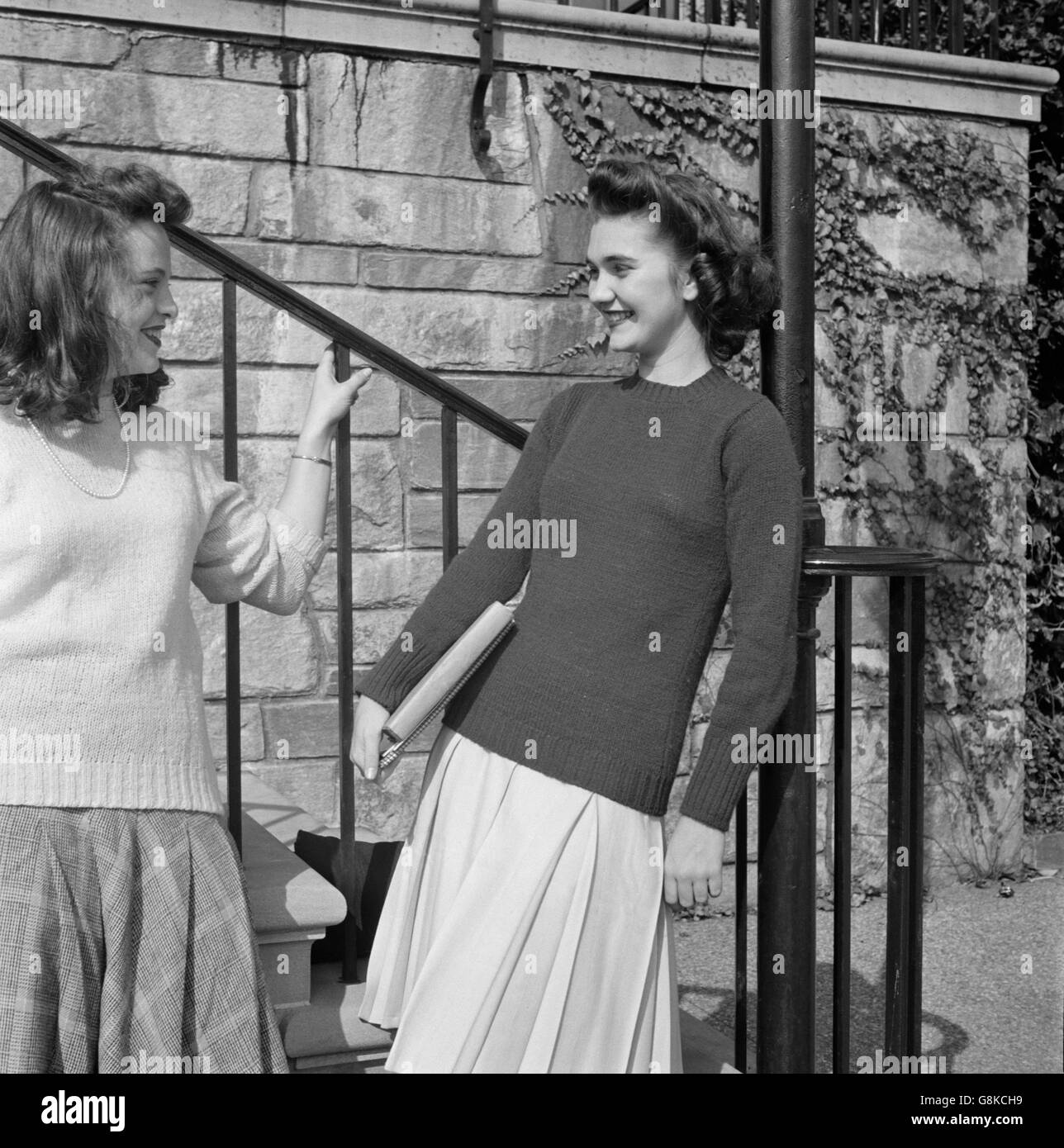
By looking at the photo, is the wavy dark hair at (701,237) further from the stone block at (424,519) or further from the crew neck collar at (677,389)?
the stone block at (424,519)

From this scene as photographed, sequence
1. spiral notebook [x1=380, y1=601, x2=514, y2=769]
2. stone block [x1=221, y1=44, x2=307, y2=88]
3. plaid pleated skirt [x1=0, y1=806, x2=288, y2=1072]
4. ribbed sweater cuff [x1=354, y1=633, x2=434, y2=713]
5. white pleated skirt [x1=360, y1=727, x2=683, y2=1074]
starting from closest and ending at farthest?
plaid pleated skirt [x1=0, y1=806, x2=288, y2=1072], white pleated skirt [x1=360, y1=727, x2=683, y2=1074], spiral notebook [x1=380, y1=601, x2=514, y2=769], ribbed sweater cuff [x1=354, y1=633, x2=434, y2=713], stone block [x1=221, y1=44, x2=307, y2=88]

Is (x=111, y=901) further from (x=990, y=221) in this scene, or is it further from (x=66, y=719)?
(x=990, y=221)

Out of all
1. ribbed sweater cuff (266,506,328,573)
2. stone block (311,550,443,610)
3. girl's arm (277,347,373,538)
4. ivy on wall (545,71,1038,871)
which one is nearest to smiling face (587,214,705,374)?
girl's arm (277,347,373,538)

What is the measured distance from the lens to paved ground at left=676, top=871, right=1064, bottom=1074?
3.80m

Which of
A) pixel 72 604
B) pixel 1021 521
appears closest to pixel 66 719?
pixel 72 604

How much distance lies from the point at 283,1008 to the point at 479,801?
0.59 meters

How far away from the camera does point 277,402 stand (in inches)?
160

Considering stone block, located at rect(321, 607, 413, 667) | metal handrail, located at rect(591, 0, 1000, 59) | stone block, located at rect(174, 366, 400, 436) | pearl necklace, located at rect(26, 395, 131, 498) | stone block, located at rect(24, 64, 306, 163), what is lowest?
stone block, located at rect(321, 607, 413, 667)

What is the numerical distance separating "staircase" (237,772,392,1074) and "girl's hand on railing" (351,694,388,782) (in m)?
0.29

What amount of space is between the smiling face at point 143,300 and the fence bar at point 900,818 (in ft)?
4.46

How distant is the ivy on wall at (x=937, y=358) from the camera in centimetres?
491

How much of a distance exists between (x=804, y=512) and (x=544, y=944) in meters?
0.84

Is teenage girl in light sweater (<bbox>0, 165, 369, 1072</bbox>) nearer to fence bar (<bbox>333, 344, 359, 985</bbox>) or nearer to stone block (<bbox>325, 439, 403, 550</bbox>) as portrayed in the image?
fence bar (<bbox>333, 344, 359, 985</bbox>)

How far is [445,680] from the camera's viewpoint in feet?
6.75
